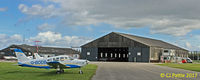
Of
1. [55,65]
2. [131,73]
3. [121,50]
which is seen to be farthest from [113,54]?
[55,65]

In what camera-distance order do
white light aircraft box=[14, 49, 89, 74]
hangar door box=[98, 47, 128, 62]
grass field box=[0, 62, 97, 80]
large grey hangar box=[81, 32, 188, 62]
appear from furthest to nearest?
hangar door box=[98, 47, 128, 62], large grey hangar box=[81, 32, 188, 62], white light aircraft box=[14, 49, 89, 74], grass field box=[0, 62, 97, 80]

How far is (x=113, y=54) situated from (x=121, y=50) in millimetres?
3395

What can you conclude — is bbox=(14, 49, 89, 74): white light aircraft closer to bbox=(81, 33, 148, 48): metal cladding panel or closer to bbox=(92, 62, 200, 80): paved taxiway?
bbox=(92, 62, 200, 80): paved taxiway

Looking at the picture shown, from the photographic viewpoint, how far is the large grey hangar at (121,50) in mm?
72312

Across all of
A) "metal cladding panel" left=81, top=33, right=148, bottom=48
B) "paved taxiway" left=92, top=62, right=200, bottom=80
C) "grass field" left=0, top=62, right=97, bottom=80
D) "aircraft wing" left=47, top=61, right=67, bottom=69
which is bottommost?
"paved taxiway" left=92, top=62, right=200, bottom=80

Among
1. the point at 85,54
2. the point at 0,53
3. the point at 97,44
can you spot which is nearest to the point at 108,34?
the point at 97,44

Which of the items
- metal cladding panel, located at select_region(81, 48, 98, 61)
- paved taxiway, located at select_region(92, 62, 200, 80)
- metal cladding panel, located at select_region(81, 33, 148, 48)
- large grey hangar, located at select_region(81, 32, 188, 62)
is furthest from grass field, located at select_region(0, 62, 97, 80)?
metal cladding panel, located at select_region(81, 48, 98, 61)

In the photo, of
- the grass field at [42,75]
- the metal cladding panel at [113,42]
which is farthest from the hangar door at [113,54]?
the grass field at [42,75]

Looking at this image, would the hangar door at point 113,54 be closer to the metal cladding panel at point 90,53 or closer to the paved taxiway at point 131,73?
the metal cladding panel at point 90,53

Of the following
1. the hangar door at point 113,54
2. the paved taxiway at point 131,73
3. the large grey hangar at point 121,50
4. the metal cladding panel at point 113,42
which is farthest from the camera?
the hangar door at point 113,54

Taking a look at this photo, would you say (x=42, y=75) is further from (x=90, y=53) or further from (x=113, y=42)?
(x=90, y=53)

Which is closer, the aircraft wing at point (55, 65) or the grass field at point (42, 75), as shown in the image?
the grass field at point (42, 75)

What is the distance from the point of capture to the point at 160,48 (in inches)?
3292

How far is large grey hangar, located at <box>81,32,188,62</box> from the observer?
72312 millimetres
